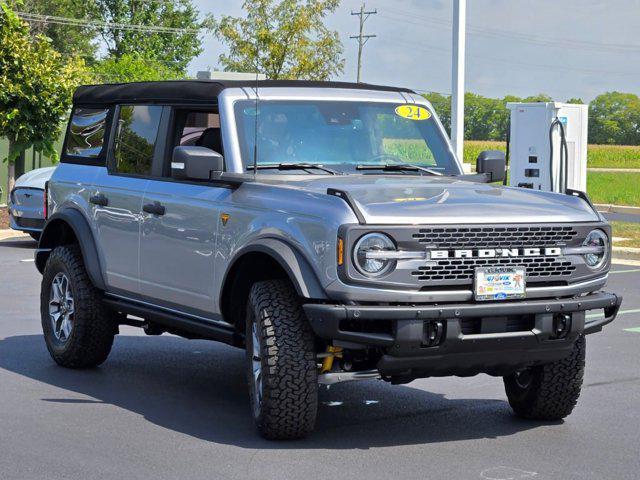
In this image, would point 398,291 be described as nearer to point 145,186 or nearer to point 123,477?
point 123,477

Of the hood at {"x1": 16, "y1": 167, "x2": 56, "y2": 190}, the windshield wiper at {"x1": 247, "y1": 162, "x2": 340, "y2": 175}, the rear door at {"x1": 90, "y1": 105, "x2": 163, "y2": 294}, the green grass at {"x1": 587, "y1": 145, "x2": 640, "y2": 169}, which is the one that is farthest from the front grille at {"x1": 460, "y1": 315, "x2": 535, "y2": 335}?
the green grass at {"x1": 587, "y1": 145, "x2": 640, "y2": 169}

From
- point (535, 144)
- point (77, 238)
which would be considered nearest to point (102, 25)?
point (535, 144)

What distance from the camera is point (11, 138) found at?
26.1 meters

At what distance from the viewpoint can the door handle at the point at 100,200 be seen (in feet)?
28.6

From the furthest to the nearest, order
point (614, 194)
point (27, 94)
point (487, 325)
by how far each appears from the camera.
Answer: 1. point (614, 194)
2. point (27, 94)
3. point (487, 325)

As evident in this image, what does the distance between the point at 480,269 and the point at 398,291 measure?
0.47 metres

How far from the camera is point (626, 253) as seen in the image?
19.7m

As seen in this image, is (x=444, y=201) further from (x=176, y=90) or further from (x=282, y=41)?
(x=282, y=41)

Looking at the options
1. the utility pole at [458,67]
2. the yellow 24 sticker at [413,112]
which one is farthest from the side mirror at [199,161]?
the utility pole at [458,67]

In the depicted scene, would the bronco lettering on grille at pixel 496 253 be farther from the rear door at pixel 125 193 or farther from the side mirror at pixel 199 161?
the rear door at pixel 125 193

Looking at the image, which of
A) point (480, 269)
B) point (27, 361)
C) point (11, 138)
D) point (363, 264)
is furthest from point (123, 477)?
point (11, 138)

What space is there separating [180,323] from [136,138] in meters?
1.54

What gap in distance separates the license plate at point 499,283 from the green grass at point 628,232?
46.2 feet

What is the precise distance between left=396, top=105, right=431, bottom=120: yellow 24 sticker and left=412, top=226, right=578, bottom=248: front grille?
75.1 inches
